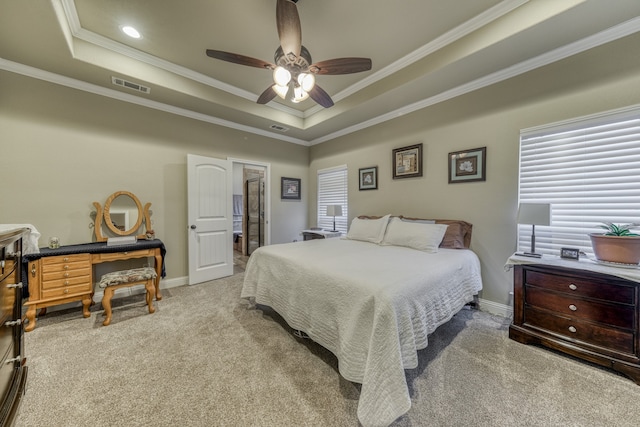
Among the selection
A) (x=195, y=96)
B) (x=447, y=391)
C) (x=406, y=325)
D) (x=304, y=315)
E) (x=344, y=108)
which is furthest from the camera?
(x=344, y=108)

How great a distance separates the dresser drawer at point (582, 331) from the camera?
5.60 feet

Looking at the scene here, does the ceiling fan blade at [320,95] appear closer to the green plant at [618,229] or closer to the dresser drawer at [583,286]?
the dresser drawer at [583,286]

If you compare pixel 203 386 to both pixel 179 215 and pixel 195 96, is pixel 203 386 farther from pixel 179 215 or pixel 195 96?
pixel 195 96

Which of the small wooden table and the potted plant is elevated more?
the potted plant

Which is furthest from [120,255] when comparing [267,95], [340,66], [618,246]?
[618,246]

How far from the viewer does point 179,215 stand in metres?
3.69

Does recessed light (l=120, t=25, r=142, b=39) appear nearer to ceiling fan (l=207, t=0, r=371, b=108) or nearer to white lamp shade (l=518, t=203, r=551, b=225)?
ceiling fan (l=207, t=0, r=371, b=108)

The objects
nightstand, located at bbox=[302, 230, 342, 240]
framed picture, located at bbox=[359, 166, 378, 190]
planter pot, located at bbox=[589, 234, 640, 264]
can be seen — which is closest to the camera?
planter pot, located at bbox=[589, 234, 640, 264]

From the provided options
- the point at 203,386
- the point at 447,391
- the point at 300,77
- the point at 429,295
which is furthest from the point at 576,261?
the point at 203,386

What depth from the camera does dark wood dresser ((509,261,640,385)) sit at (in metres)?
1.69

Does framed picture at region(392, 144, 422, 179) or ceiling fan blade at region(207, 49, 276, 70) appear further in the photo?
framed picture at region(392, 144, 422, 179)

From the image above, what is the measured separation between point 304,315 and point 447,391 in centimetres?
112

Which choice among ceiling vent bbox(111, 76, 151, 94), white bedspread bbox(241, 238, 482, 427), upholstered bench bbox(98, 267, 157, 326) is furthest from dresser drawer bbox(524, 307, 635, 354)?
ceiling vent bbox(111, 76, 151, 94)

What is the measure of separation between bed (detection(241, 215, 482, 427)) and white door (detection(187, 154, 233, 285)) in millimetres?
1343
